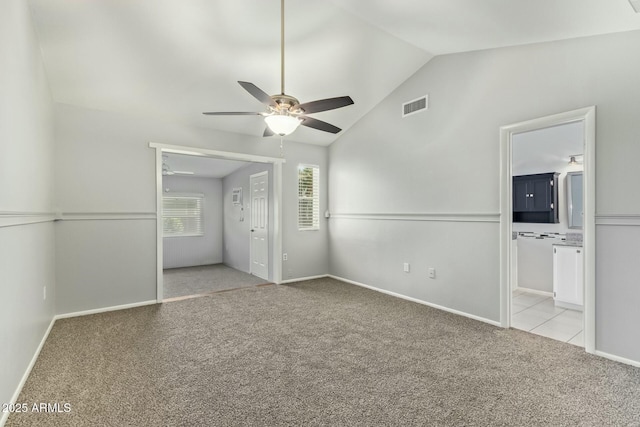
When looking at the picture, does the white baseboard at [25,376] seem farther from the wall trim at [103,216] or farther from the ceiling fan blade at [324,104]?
the ceiling fan blade at [324,104]

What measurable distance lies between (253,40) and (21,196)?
2459mm

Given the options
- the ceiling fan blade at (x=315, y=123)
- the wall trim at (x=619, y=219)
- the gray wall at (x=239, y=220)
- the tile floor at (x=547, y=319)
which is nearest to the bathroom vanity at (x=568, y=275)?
the tile floor at (x=547, y=319)

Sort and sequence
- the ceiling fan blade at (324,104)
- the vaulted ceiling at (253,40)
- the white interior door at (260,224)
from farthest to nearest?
the white interior door at (260,224), the vaulted ceiling at (253,40), the ceiling fan blade at (324,104)

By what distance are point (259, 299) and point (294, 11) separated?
3.60 meters

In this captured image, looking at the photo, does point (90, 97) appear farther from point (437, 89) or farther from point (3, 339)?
point (437, 89)

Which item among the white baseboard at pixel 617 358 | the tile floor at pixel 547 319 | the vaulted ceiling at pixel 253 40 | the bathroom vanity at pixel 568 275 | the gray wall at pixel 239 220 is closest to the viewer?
the white baseboard at pixel 617 358

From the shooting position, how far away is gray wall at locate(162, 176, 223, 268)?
7450 millimetres

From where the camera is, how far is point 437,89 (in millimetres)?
3977

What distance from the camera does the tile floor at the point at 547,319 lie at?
3.19 meters

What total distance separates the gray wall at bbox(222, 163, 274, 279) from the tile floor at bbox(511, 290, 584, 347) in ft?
12.7

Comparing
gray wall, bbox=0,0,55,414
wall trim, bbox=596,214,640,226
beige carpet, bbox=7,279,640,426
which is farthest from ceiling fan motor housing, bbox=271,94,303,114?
wall trim, bbox=596,214,640,226

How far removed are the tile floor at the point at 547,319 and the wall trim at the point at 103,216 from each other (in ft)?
15.8

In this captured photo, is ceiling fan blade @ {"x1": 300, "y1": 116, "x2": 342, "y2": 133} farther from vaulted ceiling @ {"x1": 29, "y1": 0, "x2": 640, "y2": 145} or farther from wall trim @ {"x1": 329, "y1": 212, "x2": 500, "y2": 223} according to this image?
wall trim @ {"x1": 329, "y1": 212, "x2": 500, "y2": 223}

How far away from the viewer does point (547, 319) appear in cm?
367
